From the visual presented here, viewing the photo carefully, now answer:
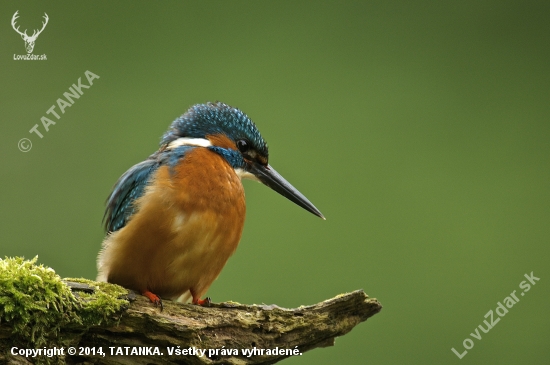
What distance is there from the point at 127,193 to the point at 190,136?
392 millimetres

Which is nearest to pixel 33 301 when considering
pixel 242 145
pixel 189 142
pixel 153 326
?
pixel 153 326

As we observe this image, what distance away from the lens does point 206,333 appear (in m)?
2.03

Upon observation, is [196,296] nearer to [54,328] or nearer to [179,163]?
[179,163]

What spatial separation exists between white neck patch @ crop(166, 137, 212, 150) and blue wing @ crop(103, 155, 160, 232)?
13cm

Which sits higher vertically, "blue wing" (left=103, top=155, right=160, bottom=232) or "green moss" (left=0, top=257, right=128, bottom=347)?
"blue wing" (left=103, top=155, right=160, bottom=232)

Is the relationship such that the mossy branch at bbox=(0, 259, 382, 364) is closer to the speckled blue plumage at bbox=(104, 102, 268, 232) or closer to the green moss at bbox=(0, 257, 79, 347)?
the green moss at bbox=(0, 257, 79, 347)

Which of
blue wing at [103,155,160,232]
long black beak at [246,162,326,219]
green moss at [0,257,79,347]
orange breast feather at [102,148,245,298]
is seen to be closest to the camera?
green moss at [0,257,79,347]

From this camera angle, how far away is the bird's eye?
261 cm

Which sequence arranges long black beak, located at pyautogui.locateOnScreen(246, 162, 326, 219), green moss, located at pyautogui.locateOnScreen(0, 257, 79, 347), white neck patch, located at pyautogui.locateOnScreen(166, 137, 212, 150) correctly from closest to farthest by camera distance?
green moss, located at pyautogui.locateOnScreen(0, 257, 79, 347)
white neck patch, located at pyautogui.locateOnScreen(166, 137, 212, 150)
long black beak, located at pyautogui.locateOnScreen(246, 162, 326, 219)

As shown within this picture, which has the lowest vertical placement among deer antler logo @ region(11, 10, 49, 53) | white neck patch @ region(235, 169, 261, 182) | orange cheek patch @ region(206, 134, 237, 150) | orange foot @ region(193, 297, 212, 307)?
orange foot @ region(193, 297, 212, 307)

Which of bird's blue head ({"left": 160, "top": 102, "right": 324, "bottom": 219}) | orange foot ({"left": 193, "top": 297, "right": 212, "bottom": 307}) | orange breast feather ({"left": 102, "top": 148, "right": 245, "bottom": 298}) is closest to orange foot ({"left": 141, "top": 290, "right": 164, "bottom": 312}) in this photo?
orange breast feather ({"left": 102, "top": 148, "right": 245, "bottom": 298})

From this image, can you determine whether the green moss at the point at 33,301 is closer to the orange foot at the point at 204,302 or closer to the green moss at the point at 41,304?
the green moss at the point at 41,304

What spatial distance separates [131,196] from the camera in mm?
2334

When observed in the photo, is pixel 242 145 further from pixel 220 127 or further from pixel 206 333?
pixel 206 333
